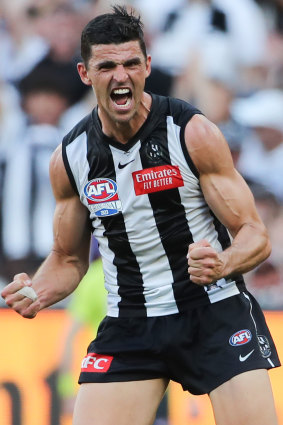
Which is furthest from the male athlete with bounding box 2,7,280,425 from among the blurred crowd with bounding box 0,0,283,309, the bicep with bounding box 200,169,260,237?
the blurred crowd with bounding box 0,0,283,309

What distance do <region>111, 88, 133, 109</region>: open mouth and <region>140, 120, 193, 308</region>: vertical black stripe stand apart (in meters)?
0.20

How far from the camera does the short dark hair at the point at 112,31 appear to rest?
14.1 ft

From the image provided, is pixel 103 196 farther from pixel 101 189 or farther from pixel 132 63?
pixel 132 63

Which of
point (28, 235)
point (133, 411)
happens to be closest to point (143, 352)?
point (133, 411)

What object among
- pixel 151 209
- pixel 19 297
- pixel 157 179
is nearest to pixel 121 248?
pixel 151 209

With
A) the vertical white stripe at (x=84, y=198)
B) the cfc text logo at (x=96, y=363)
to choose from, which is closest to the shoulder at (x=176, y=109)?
the vertical white stripe at (x=84, y=198)

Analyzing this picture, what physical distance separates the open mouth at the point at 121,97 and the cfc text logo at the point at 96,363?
114 centimetres

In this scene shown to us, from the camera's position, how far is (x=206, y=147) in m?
4.16

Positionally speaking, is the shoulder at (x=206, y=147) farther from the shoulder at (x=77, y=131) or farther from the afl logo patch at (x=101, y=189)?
the shoulder at (x=77, y=131)

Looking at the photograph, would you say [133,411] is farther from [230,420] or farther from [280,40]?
[280,40]

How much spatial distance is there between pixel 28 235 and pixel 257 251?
522cm

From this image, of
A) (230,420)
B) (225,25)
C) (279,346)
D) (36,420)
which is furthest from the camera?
(225,25)

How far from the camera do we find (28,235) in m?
9.11

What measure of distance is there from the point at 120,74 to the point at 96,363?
1.30 metres
